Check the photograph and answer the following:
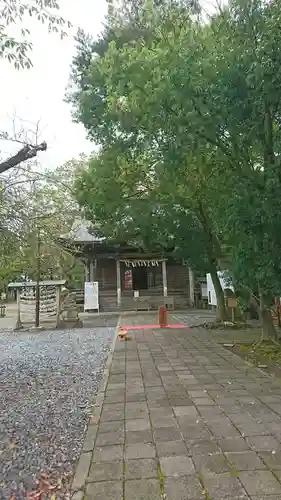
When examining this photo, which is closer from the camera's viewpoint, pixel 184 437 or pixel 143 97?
pixel 184 437

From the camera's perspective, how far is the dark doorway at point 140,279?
25219 millimetres

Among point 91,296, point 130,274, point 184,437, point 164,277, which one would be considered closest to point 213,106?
point 184,437

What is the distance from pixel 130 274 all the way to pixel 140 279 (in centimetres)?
106

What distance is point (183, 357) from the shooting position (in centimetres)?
757

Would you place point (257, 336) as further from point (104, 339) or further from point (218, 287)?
point (104, 339)

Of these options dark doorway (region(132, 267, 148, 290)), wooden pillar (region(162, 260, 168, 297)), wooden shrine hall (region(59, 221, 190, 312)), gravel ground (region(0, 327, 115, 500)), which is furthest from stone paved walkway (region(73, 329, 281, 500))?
dark doorway (region(132, 267, 148, 290))

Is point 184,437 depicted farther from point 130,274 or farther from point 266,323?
point 130,274

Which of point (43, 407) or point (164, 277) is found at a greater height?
point (164, 277)

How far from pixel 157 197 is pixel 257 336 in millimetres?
4899

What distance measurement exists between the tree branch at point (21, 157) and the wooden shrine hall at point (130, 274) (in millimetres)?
14870

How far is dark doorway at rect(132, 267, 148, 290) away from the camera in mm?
25219

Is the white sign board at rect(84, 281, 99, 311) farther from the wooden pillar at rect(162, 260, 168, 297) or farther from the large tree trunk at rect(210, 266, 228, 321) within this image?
the large tree trunk at rect(210, 266, 228, 321)

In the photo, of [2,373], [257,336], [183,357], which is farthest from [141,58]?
[257,336]

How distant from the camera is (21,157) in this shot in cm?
548
